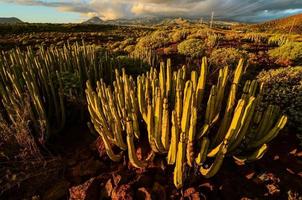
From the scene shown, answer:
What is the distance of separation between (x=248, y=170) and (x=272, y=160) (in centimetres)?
46

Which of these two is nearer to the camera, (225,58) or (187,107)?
(187,107)

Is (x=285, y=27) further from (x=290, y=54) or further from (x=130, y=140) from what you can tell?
(x=130, y=140)

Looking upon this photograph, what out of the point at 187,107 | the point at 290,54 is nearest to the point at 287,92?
the point at 187,107

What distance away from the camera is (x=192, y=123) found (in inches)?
89.7

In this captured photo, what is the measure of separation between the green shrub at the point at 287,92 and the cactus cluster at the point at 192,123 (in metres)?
1.11

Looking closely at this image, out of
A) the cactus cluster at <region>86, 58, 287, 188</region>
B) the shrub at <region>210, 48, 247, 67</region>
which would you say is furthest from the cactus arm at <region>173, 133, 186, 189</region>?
the shrub at <region>210, 48, 247, 67</region>

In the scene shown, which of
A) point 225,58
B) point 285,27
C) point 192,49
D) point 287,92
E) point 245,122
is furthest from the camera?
point 285,27

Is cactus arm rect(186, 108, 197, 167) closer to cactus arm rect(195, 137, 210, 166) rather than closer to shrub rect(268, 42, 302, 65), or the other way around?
cactus arm rect(195, 137, 210, 166)

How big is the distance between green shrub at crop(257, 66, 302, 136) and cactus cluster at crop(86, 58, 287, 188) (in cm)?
111

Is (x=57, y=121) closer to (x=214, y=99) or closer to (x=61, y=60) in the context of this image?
(x=61, y=60)

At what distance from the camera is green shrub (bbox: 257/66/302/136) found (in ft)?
12.5

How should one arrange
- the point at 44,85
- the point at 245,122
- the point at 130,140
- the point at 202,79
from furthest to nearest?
1. the point at 44,85
2. the point at 202,79
3. the point at 245,122
4. the point at 130,140

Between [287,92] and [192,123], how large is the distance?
3069mm

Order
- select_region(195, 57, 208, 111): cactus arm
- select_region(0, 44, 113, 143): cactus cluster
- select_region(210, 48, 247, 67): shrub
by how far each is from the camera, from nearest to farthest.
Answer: select_region(195, 57, 208, 111): cactus arm
select_region(0, 44, 113, 143): cactus cluster
select_region(210, 48, 247, 67): shrub
